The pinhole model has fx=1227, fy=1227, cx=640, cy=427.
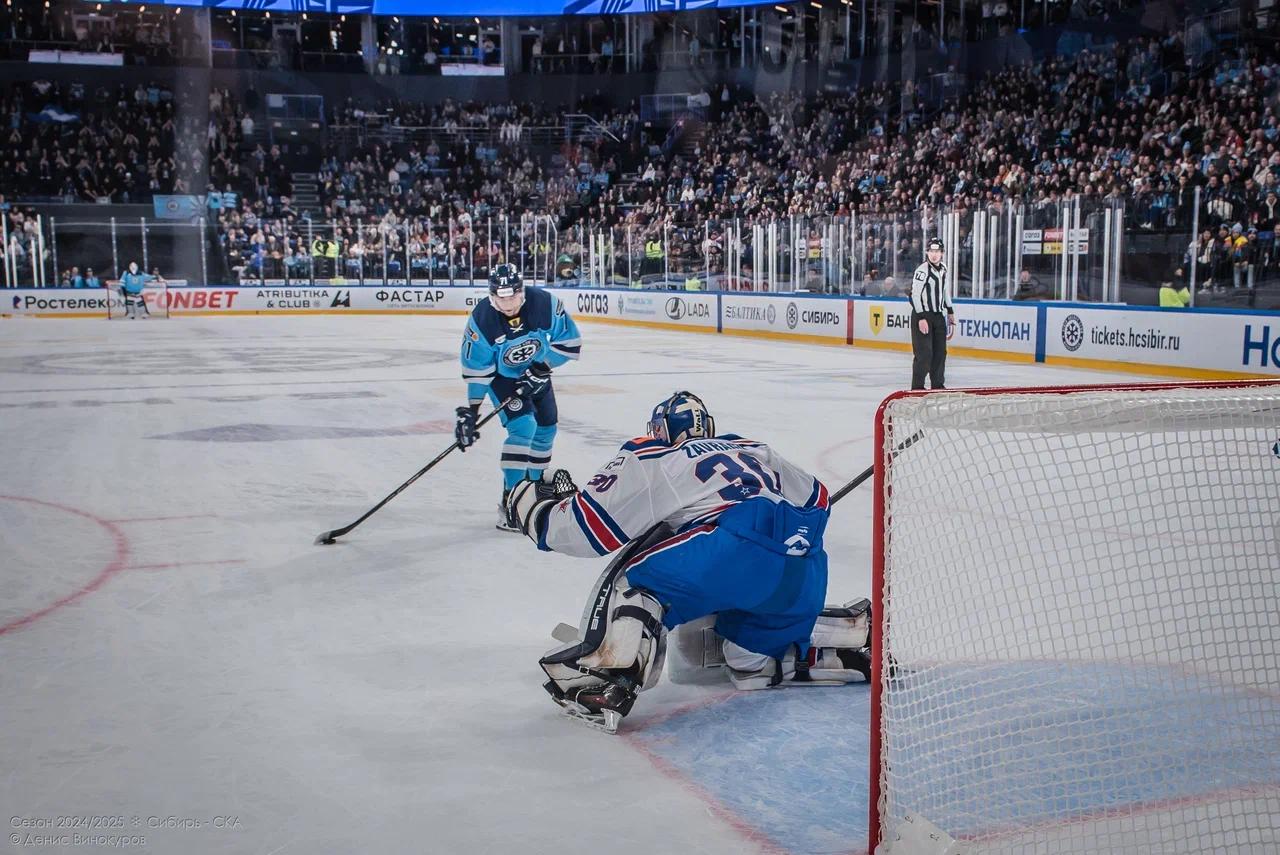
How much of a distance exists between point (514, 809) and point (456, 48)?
3743cm

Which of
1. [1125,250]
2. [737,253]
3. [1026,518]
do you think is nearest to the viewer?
[1026,518]

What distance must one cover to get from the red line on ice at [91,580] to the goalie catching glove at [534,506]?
1.90 metres

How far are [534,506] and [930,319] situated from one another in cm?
819

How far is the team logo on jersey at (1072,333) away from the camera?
1384 centimetres

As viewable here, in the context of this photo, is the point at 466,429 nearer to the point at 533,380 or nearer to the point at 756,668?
the point at 533,380

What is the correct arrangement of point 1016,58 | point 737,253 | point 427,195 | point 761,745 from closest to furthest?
point 761,745 < point 737,253 < point 1016,58 < point 427,195

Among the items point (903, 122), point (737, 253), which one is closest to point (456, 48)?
point (903, 122)

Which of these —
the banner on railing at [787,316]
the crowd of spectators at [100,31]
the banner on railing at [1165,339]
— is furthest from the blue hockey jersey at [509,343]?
the crowd of spectators at [100,31]

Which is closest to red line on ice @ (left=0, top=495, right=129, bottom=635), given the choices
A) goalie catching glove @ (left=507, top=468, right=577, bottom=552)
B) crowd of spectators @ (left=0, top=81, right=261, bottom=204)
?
goalie catching glove @ (left=507, top=468, right=577, bottom=552)

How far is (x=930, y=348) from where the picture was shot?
1112 cm

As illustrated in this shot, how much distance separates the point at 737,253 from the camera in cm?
2044

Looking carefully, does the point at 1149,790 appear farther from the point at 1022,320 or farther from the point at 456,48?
the point at 456,48

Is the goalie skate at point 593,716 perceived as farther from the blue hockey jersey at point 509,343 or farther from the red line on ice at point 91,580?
the blue hockey jersey at point 509,343

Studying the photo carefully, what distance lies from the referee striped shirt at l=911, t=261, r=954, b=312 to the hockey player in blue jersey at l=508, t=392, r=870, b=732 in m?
8.00
